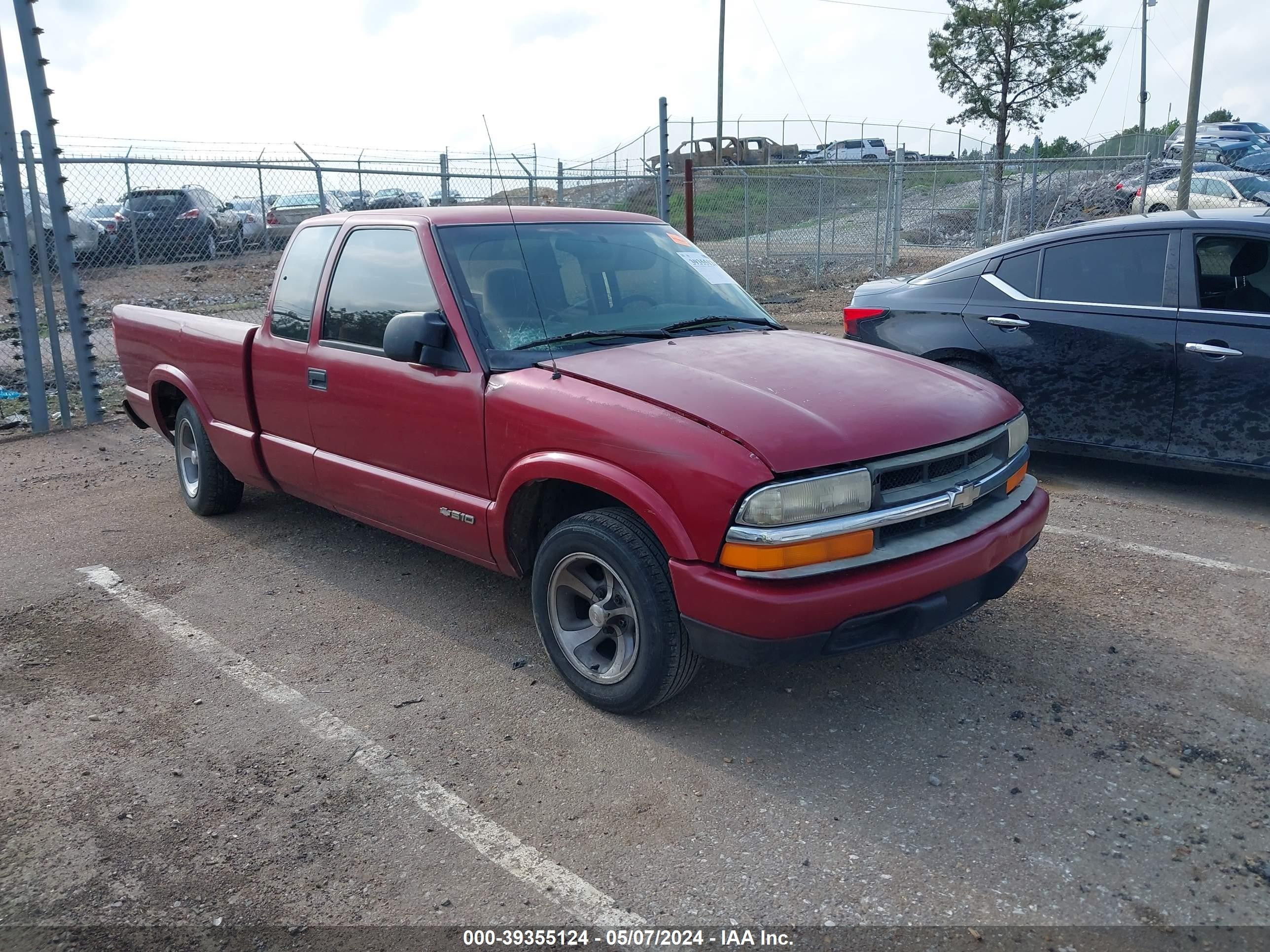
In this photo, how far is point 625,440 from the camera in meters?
3.31

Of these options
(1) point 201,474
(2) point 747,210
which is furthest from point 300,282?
(2) point 747,210

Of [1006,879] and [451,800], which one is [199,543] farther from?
[1006,879]

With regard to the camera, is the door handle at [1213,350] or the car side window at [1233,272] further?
the car side window at [1233,272]

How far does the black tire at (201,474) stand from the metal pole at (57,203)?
3.16 metres

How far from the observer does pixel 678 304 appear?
4453mm

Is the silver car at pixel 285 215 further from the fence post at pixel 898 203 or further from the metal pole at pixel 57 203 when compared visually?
the fence post at pixel 898 203

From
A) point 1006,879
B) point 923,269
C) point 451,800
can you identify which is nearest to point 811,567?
point 1006,879

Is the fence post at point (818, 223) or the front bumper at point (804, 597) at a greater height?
the fence post at point (818, 223)

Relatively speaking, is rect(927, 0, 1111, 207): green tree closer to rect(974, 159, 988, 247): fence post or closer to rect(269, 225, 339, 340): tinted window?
rect(974, 159, 988, 247): fence post

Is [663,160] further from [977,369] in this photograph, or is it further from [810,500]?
[810,500]

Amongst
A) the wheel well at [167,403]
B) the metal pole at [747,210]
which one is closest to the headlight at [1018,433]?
the wheel well at [167,403]

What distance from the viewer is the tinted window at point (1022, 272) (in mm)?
6176

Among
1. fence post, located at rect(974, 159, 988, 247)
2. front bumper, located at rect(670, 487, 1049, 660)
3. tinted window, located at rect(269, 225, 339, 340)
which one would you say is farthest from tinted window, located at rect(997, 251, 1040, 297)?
fence post, located at rect(974, 159, 988, 247)

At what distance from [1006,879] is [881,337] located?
14.9ft
